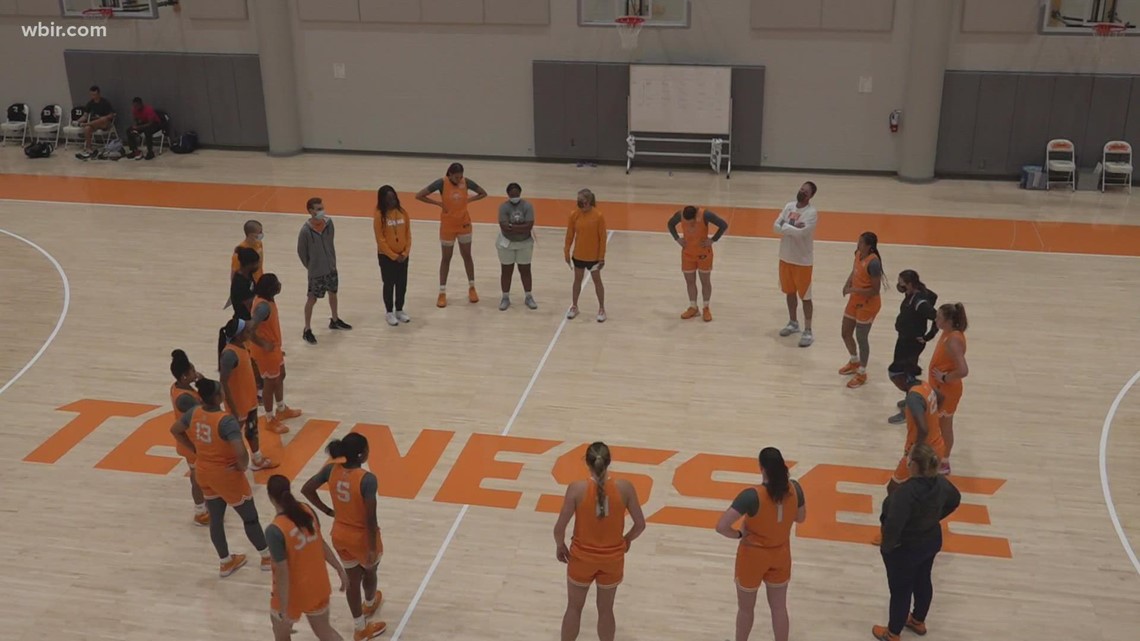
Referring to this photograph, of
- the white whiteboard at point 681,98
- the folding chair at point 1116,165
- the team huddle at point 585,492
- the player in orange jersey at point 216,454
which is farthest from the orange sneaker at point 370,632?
the folding chair at point 1116,165

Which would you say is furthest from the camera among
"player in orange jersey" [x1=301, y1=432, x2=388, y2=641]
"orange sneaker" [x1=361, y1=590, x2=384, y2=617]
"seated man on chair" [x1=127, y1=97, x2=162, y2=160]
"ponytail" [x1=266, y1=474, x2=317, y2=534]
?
"seated man on chair" [x1=127, y1=97, x2=162, y2=160]

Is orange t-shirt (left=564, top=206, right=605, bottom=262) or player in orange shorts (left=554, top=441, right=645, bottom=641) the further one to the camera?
orange t-shirt (left=564, top=206, right=605, bottom=262)

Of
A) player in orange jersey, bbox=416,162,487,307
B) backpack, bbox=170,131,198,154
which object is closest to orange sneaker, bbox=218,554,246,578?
player in orange jersey, bbox=416,162,487,307

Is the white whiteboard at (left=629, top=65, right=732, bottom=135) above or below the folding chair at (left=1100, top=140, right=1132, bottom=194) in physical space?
above

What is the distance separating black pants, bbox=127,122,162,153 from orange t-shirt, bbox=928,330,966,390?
Result: 16.6 meters

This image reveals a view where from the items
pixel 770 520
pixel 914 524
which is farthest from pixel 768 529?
pixel 914 524

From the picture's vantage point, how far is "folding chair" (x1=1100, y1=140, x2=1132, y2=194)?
1695 cm

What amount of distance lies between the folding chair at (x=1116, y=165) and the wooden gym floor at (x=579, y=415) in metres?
0.69

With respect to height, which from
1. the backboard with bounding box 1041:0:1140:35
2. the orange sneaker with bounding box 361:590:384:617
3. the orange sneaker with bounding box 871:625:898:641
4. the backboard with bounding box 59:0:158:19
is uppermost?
the backboard with bounding box 59:0:158:19

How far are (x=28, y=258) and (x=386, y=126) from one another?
23.8 feet

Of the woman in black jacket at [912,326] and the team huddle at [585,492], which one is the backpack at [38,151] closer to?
the team huddle at [585,492]

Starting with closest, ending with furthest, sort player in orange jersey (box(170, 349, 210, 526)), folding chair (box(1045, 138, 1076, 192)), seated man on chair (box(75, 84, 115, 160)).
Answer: player in orange jersey (box(170, 349, 210, 526)), folding chair (box(1045, 138, 1076, 192)), seated man on chair (box(75, 84, 115, 160))

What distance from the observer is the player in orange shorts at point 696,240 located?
1142 centimetres

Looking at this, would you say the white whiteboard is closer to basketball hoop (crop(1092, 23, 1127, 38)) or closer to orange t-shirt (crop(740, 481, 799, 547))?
basketball hoop (crop(1092, 23, 1127, 38))
